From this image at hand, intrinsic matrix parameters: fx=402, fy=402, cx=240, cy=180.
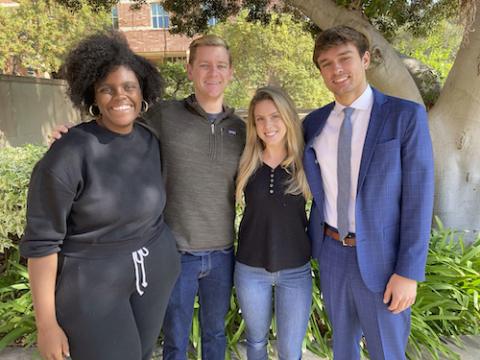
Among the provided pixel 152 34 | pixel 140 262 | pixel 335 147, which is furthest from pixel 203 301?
pixel 152 34

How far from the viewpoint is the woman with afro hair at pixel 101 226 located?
175 cm

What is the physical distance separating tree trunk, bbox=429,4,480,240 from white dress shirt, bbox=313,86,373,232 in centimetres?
235

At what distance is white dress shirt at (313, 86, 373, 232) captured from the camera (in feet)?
7.37

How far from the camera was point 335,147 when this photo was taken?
7.65ft

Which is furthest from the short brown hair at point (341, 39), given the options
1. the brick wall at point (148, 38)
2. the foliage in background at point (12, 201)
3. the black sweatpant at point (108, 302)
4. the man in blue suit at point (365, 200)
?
the brick wall at point (148, 38)

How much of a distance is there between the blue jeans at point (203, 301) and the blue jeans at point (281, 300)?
114mm

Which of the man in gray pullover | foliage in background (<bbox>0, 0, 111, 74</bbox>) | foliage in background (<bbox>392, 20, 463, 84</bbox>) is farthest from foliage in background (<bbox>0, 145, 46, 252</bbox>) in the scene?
foliage in background (<bbox>0, 0, 111, 74</bbox>)

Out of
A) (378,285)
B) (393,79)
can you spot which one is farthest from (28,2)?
(378,285)

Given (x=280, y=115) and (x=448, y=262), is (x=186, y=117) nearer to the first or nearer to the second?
(x=280, y=115)

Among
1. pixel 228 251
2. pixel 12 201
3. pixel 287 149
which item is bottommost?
pixel 228 251

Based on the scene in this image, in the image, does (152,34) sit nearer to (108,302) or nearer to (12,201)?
(12,201)

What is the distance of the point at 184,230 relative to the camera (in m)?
2.45

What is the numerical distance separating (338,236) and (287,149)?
63 centimetres

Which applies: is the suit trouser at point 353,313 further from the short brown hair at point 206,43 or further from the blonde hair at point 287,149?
the short brown hair at point 206,43
